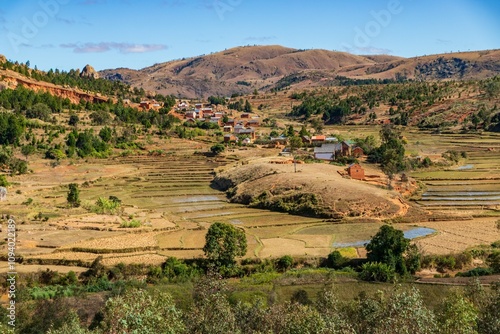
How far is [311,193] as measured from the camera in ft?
145

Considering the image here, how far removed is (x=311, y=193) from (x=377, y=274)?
57.5 ft

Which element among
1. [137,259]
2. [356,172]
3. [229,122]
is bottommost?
[137,259]

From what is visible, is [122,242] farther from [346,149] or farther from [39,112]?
[39,112]

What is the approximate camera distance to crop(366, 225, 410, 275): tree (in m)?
28.8

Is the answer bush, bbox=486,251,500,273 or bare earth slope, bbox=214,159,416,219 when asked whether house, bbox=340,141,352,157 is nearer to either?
bare earth slope, bbox=214,159,416,219

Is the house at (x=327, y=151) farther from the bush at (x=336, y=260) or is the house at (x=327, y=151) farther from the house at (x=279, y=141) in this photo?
the bush at (x=336, y=260)

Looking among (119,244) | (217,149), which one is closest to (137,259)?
(119,244)

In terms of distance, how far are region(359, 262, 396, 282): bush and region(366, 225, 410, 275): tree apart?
1193 mm

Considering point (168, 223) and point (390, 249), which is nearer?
point (390, 249)

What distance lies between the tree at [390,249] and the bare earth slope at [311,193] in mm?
11200

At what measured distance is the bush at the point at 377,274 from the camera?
2708 centimetres

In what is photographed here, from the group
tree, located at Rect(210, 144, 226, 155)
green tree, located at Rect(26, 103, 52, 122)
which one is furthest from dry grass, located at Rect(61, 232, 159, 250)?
green tree, located at Rect(26, 103, 52, 122)

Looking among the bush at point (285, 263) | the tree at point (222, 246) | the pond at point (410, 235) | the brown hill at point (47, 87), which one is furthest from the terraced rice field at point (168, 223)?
the brown hill at point (47, 87)

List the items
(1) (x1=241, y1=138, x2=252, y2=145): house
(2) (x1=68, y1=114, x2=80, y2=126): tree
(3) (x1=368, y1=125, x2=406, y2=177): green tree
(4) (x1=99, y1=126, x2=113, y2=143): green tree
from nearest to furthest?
(3) (x1=368, y1=125, x2=406, y2=177): green tree
(4) (x1=99, y1=126, x2=113, y2=143): green tree
(1) (x1=241, y1=138, x2=252, y2=145): house
(2) (x1=68, y1=114, x2=80, y2=126): tree
